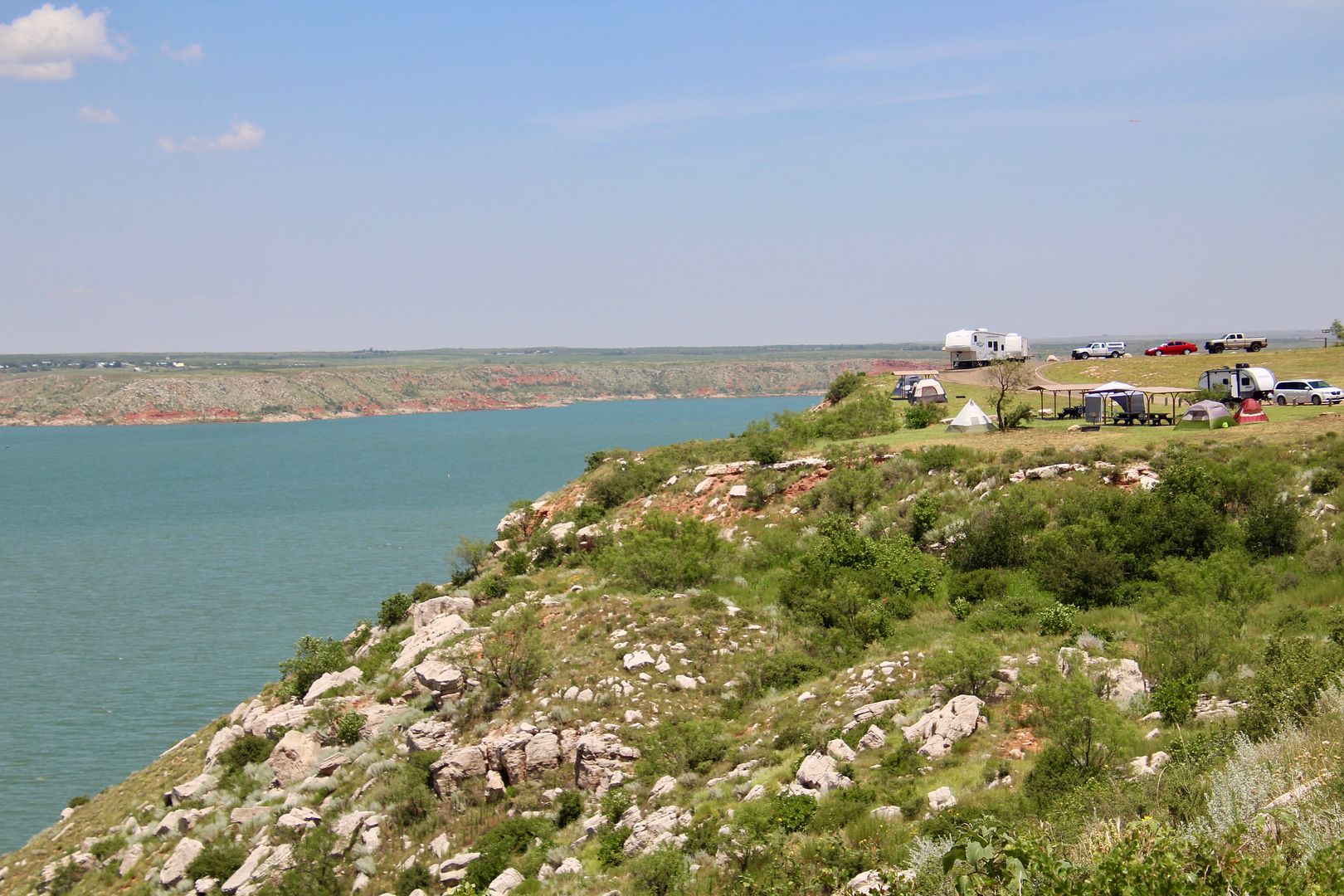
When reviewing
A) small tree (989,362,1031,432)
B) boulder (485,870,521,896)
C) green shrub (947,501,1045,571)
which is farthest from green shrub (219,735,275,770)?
small tree (989,362,1031,432)

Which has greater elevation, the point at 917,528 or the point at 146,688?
the point at 917,528

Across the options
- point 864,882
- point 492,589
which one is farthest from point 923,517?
point 864,882

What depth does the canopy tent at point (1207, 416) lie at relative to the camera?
31172 millimetres

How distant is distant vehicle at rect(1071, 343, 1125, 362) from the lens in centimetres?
5800

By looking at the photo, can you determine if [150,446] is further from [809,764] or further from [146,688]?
[809,764]

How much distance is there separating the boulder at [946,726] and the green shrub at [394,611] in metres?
19.2

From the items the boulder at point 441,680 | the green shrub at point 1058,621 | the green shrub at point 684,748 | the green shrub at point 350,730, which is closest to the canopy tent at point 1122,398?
the green shrub at point 1058,621

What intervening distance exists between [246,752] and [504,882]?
446 inches

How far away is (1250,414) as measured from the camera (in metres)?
31.6

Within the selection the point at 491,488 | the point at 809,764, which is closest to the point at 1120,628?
the point at 809,764

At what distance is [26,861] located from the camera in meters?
23.2

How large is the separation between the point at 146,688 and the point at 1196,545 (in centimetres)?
3329

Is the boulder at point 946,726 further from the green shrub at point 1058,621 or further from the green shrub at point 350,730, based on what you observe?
the green shrub at point 350,730

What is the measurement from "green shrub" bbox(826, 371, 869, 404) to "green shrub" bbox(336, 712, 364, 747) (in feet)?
95.1
